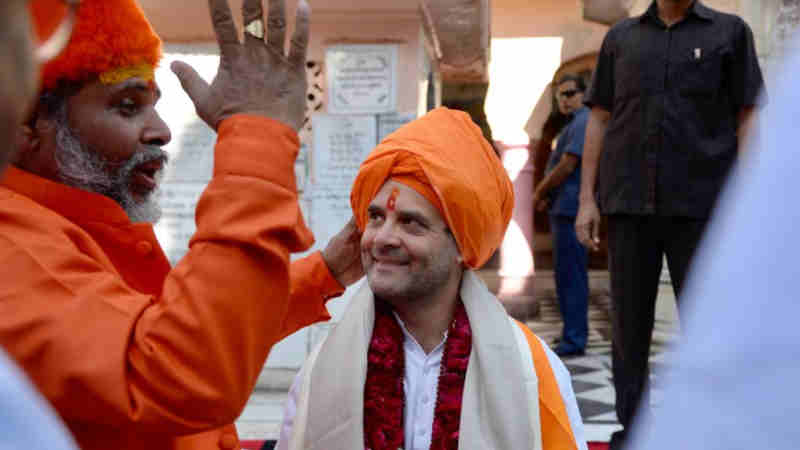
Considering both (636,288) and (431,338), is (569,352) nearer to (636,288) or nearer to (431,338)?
(636,288)

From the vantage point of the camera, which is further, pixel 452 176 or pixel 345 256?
pixel 452 176

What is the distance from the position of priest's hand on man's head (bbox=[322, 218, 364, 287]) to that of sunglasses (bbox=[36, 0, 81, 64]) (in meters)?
1.38

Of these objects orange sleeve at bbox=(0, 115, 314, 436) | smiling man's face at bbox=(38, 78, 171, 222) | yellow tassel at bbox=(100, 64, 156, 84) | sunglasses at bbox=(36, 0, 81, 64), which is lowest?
orange sleeve at bbox=(0, 115, 314, 436)

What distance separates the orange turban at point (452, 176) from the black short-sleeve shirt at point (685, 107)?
1003mm

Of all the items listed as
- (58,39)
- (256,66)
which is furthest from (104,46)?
(58,39)

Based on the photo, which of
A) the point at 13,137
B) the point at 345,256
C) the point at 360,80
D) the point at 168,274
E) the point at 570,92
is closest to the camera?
the point at 13,137

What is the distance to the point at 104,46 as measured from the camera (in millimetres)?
1388

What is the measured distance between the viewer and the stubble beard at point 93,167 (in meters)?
1.40

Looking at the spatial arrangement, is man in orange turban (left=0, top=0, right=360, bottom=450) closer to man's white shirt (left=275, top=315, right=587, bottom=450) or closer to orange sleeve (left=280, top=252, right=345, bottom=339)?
orange sleeve (left=280, top=252, right=345, bottom=339)

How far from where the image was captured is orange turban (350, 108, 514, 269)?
7.27ft

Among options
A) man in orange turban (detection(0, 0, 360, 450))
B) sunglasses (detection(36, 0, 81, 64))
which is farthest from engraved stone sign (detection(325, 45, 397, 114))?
sunglasses (detection(36, 0, 81, 64))

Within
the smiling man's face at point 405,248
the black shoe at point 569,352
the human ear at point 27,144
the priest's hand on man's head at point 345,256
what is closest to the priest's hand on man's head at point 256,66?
the human ear at point 27,144

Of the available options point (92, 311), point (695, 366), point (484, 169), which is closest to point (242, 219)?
point (92, 311)

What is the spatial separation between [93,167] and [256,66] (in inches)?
16.3
